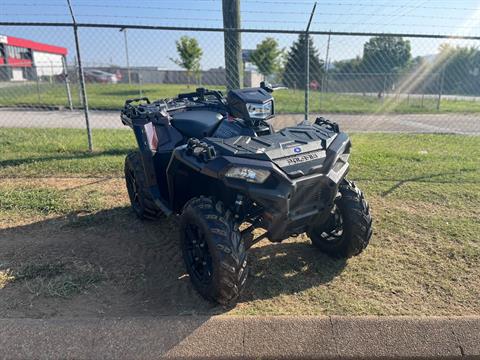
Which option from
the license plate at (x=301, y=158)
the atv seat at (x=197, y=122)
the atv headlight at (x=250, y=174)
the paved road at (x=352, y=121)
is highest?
the atv seat at (x=197, y=122)

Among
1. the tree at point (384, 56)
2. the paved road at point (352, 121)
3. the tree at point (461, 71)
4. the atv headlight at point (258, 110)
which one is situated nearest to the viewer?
the atv headlight at point (258, 110)

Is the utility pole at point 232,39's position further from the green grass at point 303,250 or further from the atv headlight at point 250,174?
the atv headlight at point 250,174

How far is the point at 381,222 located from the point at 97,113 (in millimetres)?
14121

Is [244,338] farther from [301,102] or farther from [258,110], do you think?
[301,102]

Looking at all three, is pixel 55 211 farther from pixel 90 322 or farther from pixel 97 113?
pixel 97 113

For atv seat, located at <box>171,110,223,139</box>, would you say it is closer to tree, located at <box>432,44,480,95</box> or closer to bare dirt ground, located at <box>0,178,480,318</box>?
bare dirt ground, located at <box>0,178,480,318</box>

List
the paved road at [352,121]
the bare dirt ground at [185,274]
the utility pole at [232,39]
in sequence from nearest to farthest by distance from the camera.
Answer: the bare dirt ground at [185,274] → the utility pole at [232,39] → the paved road at [352,121]

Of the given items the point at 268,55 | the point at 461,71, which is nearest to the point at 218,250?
the point at 268,55

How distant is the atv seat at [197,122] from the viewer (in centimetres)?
320

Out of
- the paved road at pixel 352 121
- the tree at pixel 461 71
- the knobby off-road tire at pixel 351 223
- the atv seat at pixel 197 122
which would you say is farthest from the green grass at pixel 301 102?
the knobby off-road tire at pixel 351 223

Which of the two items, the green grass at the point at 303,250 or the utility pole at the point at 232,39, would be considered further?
the utility pole at the point at 232,39

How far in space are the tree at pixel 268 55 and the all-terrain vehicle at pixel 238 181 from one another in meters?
21.7

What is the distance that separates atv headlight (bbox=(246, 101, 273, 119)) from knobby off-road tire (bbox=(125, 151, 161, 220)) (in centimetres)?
133

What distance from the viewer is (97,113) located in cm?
1587
